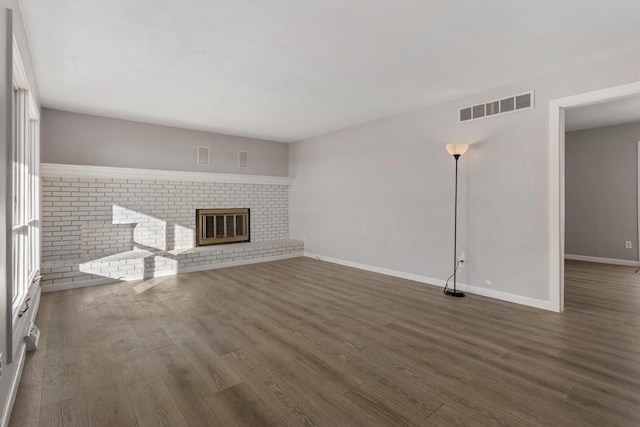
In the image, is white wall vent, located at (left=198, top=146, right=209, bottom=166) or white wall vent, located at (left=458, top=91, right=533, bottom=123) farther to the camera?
white wall vent, located at (left=198, top=146, right=209, bottom=166)

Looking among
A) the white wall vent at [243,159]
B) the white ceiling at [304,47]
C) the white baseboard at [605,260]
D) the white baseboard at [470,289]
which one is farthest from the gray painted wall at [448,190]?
the white baseboard at [605,260]

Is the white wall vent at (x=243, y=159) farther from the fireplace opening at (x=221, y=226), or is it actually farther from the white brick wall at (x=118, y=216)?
the fireplace opening at (x=221, y=226)

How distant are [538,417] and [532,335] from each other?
127 centimetres

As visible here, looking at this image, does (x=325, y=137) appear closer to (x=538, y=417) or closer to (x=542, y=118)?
(x=542, y=118)

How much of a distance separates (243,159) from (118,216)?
2.52 m

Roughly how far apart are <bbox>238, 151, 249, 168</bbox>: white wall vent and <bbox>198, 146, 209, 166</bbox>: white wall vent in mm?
664

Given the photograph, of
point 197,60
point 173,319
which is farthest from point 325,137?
point 173,319

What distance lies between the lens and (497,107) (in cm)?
385

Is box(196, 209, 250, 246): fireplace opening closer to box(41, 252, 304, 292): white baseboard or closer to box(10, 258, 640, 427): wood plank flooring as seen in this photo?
box(41, 252, 304, 292): white baseboard

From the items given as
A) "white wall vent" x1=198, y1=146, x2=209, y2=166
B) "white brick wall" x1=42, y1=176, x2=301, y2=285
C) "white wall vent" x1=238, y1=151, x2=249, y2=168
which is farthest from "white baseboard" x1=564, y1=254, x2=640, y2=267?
"white wall vent" x1=198, y1=146, x2=209, y2=166

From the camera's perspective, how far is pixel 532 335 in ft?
9.20

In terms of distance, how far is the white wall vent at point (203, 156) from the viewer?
6059 millimetres

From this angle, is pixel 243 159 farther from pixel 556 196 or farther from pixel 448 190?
pixel 556 196

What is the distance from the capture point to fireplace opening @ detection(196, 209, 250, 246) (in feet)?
19.8
